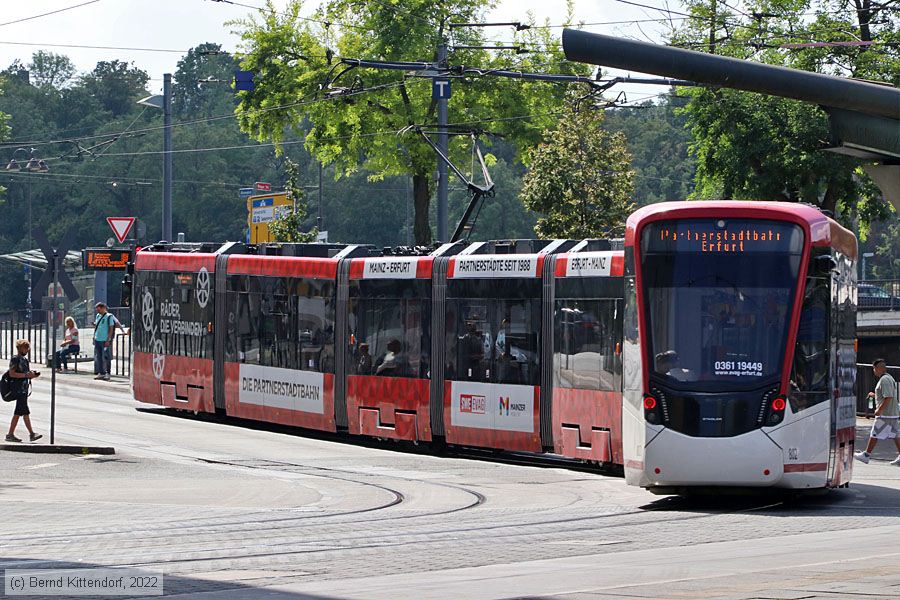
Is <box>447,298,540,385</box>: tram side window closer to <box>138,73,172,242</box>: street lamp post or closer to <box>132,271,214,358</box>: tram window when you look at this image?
<box>132,271,214,358</box>: tram window

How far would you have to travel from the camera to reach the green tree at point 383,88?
4059cm

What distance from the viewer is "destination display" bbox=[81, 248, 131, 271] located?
36.1m

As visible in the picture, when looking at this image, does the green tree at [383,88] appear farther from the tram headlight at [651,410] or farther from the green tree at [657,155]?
the green tree at [657,155]

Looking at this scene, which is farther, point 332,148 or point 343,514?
point 332,148

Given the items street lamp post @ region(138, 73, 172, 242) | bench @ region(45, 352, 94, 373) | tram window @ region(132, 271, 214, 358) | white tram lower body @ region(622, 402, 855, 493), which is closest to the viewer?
white tram lower body @ region(622, 402, 855, 493)

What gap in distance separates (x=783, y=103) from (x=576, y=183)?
13543 mm

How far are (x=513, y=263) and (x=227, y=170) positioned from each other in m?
85.6

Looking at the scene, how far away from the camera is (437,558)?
11242 millimetres

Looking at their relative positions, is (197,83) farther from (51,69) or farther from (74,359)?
(74,359)

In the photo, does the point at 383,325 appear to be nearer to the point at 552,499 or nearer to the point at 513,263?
the point at 513,263

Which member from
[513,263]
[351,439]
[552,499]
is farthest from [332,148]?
[552,499]

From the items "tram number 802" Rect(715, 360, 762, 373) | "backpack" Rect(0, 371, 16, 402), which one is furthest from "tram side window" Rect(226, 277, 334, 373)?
"tram number 802" Rect(715, 360, 762, 373)

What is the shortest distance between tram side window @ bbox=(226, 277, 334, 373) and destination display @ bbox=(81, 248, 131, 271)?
10.4 metres

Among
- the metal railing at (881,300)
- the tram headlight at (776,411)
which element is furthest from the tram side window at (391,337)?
the metal railing at (881,300)
